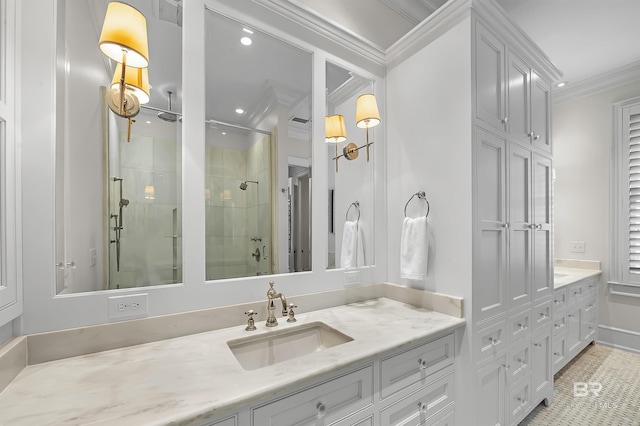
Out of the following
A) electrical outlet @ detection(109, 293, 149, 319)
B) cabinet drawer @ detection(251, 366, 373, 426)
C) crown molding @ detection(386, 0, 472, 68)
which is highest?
crown molding @ detection(386, 0, 472, 68)

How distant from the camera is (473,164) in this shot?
1.47 meters

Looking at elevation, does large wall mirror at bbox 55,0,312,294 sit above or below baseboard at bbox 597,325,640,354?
above

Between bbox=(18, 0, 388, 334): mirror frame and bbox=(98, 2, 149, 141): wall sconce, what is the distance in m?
0.18

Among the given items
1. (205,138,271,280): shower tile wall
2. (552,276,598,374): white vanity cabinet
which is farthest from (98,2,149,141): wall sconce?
(552,276,598,374): white vanity cabinet

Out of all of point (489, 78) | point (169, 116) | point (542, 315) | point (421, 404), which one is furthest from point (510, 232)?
point (169, 116)

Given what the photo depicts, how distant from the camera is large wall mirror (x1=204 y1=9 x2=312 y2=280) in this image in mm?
1385

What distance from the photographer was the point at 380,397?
45.0 inches

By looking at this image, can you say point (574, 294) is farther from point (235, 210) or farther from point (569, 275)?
point (235, 210)

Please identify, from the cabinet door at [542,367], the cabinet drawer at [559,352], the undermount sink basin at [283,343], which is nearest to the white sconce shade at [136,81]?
the undermount sink basin at [283,343]

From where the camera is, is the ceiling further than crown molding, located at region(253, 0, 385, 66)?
Yes

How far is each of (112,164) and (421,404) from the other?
171cm

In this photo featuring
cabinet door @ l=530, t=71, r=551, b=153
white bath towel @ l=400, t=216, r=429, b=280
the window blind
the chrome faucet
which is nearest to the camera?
the chrome faucet

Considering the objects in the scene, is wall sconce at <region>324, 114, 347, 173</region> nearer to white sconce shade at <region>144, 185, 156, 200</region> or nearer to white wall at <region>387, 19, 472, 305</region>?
white wall at <region>387, 19, 472, 305</region>

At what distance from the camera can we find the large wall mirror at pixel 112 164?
1.09 meters
